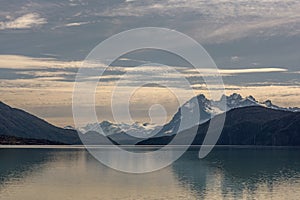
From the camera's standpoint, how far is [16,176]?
152m

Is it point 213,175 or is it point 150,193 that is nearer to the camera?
point 150,193

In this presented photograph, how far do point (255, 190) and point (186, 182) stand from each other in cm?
2061

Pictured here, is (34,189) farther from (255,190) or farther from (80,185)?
(255,190)

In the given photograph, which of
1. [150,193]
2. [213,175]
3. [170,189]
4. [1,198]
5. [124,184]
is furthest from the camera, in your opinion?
[213,175]

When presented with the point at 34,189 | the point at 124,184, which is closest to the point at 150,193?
the point at 124,184

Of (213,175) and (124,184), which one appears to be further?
(213,175)

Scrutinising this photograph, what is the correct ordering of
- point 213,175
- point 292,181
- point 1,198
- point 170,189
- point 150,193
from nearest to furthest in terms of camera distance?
point 1,198 < point 150,193 < point 170,189 < point 292,181 < point 213,175

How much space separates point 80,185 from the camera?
130375mm

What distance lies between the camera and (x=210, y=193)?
385ft

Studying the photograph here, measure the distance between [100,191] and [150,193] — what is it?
11696mm

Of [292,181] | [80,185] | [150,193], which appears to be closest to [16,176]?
[80,185]

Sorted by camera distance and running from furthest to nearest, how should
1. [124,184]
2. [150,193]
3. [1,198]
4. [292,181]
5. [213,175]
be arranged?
1. [213,175]
2. [292,181]
3. [124,184]
4. [150,193]
5. [1,198]

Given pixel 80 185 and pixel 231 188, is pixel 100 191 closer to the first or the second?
pixel 80 185

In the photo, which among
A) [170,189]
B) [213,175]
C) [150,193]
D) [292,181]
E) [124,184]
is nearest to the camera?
[150,193]
